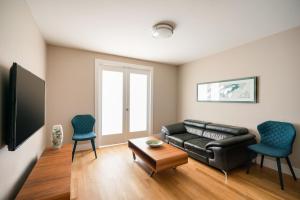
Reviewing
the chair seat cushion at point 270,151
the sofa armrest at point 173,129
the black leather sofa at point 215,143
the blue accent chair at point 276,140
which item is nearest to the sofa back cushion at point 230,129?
the black leather sofa at point 215,143

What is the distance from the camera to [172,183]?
2.10 meters

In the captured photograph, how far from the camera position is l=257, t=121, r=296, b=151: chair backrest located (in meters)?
2.13

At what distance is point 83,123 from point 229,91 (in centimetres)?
343

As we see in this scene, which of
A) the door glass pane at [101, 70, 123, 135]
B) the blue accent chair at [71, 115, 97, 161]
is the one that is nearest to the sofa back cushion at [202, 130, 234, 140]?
the door glass pane at [101, 70, 123, 135]

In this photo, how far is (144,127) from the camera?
4.23 metres

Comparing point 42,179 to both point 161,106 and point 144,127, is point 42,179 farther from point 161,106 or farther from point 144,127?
point 161,106

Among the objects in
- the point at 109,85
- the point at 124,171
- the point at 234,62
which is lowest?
the point at 124,171

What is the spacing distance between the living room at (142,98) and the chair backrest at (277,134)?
15mm

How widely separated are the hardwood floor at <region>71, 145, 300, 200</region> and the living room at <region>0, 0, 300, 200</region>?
0.7 inches

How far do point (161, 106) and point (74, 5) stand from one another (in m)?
3.34

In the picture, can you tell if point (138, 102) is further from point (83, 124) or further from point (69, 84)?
point (69, 84)

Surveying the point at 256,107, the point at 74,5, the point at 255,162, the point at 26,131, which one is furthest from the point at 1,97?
the point at 255,162

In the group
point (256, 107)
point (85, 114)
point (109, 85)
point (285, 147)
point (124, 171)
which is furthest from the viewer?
point (109, 85)

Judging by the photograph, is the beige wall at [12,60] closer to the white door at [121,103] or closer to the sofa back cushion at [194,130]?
the white door at [121,103]
